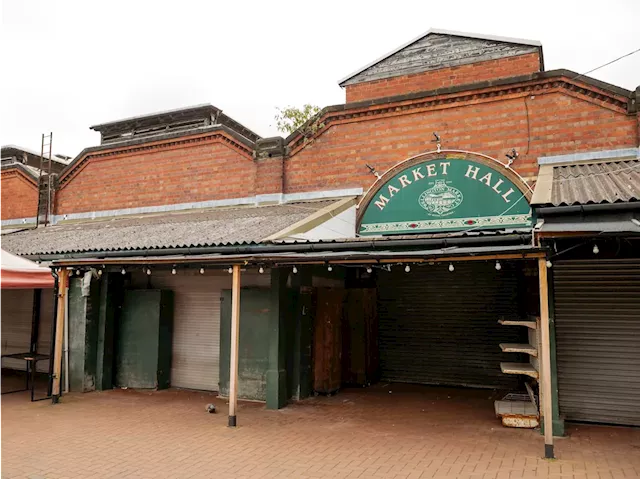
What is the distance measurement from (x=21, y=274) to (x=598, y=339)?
954 cm

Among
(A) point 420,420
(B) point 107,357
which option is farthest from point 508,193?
(B) point 107,357

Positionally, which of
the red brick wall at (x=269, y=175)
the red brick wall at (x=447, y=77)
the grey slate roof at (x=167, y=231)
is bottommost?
the grey slate roof at (x=167, y=231)

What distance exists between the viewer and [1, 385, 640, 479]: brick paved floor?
583cm

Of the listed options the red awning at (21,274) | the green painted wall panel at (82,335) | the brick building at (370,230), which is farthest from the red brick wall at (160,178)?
the red awning at (21,274)

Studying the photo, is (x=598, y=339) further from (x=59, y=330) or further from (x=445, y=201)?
(x=59, y=330)

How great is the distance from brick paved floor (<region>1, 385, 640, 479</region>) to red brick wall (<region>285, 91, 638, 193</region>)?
4.55 meters

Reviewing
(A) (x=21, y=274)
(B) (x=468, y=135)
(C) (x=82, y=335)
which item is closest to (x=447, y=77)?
(B) (x=468, y=135)

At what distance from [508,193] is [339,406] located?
495 centimetres

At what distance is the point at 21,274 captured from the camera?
341 inches

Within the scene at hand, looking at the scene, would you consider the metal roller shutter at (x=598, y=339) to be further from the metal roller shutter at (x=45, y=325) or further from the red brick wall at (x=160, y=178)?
the metal roller shutter at (x=45, y=325)

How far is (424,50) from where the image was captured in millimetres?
10875

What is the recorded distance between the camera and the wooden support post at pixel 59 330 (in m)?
9.34

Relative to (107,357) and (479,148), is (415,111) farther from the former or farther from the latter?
(107,357)

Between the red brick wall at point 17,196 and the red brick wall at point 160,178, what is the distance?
1.17m
